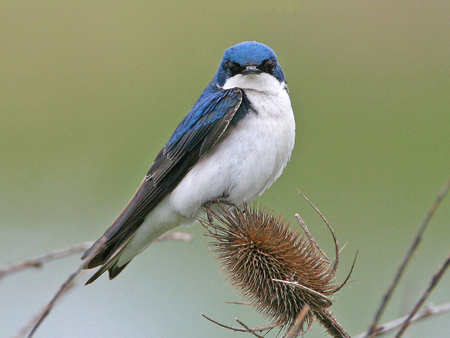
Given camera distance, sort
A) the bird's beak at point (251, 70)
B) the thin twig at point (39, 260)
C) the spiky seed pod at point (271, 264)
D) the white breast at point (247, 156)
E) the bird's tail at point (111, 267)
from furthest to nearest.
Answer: the bird's tail at point (111, 267), the bird's beak at point (251, 70), the white breast at point (247, 156), the spiky seed pod at point (271, 264), the thin twig at point (39, 260)

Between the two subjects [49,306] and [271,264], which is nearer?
[49,306]

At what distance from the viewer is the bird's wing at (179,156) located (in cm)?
283

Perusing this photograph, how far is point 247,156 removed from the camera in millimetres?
2766

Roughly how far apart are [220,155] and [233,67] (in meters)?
0.52

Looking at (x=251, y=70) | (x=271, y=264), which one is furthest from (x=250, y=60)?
(x=271, y=264)

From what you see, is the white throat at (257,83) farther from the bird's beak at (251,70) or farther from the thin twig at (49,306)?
the thin twig at (49,306)

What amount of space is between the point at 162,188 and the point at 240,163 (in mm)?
483

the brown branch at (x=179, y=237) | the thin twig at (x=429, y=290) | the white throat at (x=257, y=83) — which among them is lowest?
the brown branch at (x=179, y=237)

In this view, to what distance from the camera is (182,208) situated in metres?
2.90

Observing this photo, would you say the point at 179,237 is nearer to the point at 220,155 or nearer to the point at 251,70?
the point at 220,155

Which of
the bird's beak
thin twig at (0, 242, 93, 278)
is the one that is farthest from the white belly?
thin twig at (0, 242, 93, 278)

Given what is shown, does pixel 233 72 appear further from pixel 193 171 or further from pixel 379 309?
pixel 379 309

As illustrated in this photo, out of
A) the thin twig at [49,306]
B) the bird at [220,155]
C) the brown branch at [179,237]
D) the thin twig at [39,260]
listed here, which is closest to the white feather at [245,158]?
the bird at [220,155]

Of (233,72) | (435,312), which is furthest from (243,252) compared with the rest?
(435,312)
